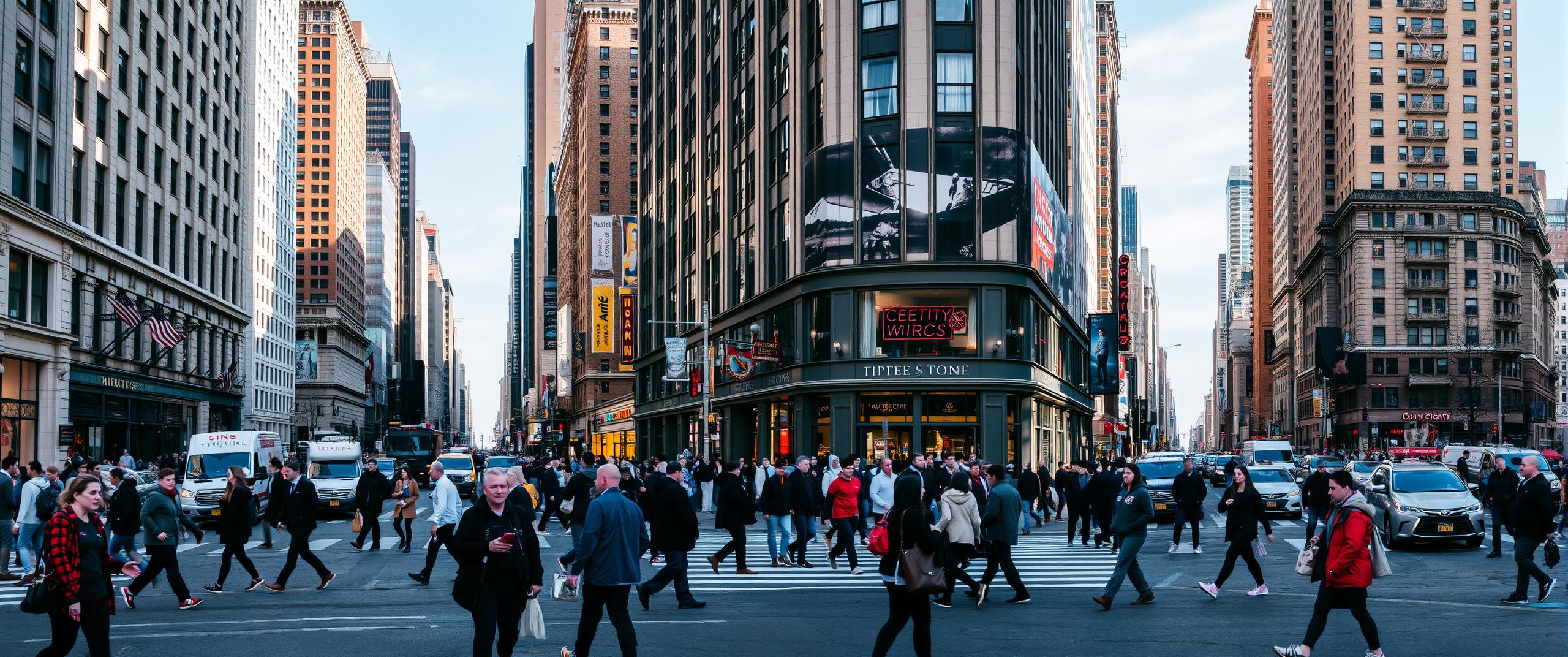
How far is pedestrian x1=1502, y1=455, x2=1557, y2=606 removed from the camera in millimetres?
14930

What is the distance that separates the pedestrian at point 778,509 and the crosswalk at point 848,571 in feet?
1.24

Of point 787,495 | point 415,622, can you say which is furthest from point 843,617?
point 787,495

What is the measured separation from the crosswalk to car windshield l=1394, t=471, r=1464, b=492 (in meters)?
5.68

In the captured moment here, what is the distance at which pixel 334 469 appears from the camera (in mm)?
36125

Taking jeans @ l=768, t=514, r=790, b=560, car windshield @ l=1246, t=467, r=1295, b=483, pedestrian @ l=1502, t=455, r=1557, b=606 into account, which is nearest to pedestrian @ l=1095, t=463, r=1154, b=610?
pedestrian @ l=1502, t=455, r=1557, b=606

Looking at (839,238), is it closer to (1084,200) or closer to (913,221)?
(913,221)

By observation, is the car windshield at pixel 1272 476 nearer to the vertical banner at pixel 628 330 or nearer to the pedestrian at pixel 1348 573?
the pedestrian at pixel 1348 573

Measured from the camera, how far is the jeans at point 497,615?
9547mm

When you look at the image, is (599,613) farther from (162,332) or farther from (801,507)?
(162,332)

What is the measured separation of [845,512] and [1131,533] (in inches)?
223

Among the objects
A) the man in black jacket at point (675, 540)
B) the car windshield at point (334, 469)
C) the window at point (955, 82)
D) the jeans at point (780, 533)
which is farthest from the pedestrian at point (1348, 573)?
the window at point (955, 82)

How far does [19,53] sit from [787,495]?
3268 cm

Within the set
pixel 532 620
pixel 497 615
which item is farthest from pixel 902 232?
pixel 497 615

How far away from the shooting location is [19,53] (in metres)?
40.9
